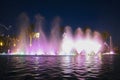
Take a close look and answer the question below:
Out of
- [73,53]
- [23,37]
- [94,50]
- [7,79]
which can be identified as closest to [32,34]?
[23,37]

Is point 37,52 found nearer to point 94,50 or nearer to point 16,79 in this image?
point 94,50

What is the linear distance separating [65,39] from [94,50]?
103ft

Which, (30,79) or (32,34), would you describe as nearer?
(30,79)

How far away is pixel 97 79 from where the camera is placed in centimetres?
2822

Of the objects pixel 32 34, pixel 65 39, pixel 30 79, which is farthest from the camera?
pixel 32 34

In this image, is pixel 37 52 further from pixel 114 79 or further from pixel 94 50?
pixel 114 79

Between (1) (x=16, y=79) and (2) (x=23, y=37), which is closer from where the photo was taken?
(1) (x=16, y=79)

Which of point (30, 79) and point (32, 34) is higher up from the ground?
point (32, 34)

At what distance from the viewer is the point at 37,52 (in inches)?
7190

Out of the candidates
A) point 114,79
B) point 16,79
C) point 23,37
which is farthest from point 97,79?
point 23,37

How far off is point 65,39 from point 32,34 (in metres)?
30.2

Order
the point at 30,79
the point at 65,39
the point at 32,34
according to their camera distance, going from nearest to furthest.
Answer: the point at 30,79, the point at 65,39, the point at 32,34

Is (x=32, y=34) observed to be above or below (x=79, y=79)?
above

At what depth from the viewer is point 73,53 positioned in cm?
18238
